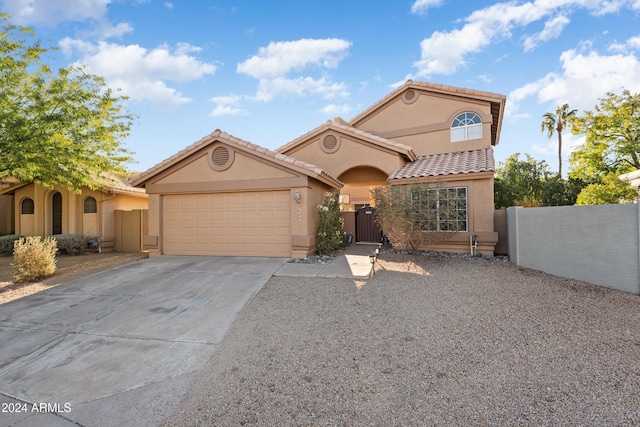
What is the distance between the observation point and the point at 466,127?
1459cm

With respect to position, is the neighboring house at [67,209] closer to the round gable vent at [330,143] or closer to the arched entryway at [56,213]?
the arched entryway at [56,213]

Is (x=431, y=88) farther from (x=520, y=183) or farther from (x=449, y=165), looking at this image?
(x=520, y=183)

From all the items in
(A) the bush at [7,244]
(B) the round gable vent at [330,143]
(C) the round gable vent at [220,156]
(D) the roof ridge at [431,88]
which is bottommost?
(A) the bush at [7,244]

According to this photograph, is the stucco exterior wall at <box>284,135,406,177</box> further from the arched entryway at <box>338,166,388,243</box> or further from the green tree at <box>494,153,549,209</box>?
the green tree at <box>494,153,549,209</box>

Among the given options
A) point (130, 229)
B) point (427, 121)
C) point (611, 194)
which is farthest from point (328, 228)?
point (130, 229)

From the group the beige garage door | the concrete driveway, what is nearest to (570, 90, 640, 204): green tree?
the beige garage door

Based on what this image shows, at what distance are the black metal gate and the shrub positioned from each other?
3254 millimetres

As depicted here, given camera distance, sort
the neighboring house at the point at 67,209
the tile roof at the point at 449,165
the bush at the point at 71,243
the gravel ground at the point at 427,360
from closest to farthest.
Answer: the gravel ground at the point at 427,360 < the tile roof at the point at 449,165 < the bush at the point at 71,243 < the neighboring house at the point at 67,209

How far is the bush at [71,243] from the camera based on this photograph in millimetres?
14110

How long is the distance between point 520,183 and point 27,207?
3279 cm

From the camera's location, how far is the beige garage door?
10.9 meters

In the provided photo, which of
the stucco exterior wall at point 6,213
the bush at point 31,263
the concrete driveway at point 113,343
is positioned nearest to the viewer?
the concrete driveway at point 113,343

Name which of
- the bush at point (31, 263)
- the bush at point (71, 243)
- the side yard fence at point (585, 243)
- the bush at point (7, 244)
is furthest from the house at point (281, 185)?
the bush at point (7, 244)

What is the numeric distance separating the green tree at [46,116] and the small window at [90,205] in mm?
2762
